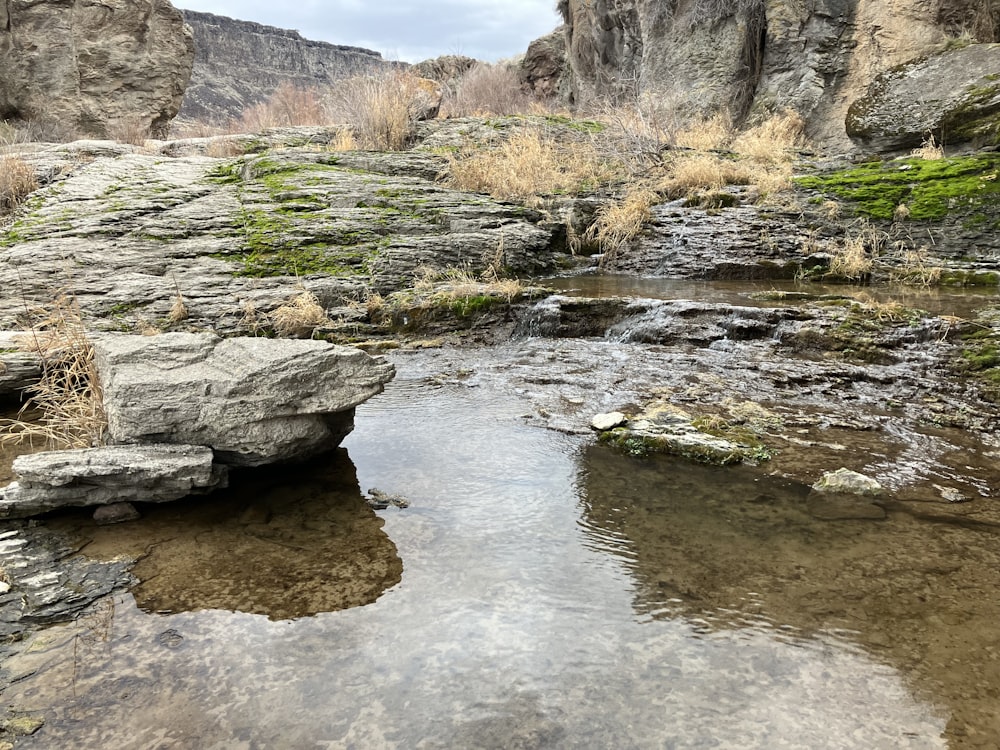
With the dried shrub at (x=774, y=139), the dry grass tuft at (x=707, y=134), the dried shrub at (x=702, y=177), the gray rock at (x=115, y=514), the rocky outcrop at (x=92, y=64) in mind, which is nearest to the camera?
the gray rock at (x=115, y=514)

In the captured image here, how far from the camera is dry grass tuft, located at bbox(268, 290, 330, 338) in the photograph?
6.37m

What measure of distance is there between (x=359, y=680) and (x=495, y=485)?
144 centimetres

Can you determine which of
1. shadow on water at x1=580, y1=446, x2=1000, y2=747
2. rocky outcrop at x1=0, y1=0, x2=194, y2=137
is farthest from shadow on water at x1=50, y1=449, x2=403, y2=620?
rocky outcrop at x1=0, y1=0, x2=194, y2=137

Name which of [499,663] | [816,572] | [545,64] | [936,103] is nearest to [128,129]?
[545,64]

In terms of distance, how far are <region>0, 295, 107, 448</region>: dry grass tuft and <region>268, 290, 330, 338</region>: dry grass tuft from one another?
6.48 feet

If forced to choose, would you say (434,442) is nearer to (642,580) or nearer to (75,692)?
(642,580)

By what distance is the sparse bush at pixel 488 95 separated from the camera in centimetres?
1685

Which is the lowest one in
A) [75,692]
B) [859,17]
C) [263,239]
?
[75,692]

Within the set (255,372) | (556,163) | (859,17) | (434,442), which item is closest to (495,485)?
(434,442)

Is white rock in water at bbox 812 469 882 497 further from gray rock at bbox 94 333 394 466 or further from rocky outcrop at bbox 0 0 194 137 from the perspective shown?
rocky outcrop at bbox 0 0 194 137

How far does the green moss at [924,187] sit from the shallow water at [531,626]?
6396mm

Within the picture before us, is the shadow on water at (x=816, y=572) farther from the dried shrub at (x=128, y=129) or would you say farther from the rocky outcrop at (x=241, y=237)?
the dried shrub at (x=128, y=129)

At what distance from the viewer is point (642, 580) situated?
2.39m

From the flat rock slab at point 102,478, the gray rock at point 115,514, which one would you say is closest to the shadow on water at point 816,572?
the flat rock slab at point 102,478
